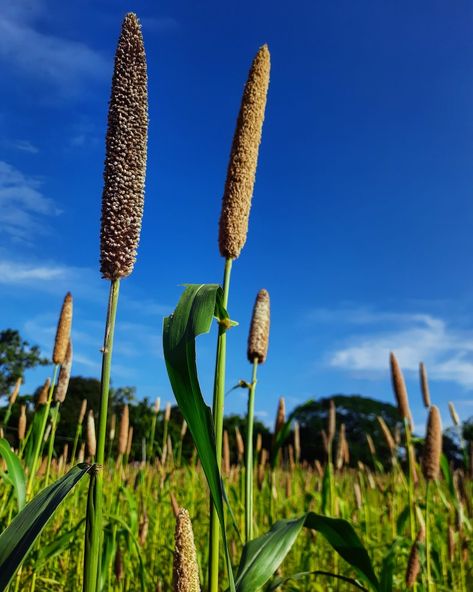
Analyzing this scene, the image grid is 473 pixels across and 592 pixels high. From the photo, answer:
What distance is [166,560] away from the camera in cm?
438

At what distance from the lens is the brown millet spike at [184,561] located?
1210mm

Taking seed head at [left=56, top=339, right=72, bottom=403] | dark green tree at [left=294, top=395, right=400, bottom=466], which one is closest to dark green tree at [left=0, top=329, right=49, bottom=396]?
dark green tree at [left=294, top=395, right=400, bottom=466]

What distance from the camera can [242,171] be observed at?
2.11m

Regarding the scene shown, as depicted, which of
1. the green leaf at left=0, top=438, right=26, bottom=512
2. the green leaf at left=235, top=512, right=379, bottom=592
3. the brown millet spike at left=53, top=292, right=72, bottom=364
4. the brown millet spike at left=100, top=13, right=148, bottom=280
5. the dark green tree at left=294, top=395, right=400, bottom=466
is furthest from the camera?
the dark green tree at left=294, top=395, right=400, bottom=466

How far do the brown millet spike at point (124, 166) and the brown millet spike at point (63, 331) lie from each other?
167cm

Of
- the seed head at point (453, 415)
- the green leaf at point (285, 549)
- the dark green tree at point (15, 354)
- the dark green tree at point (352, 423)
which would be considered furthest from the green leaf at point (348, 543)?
the dark green tree at point (15, 354)

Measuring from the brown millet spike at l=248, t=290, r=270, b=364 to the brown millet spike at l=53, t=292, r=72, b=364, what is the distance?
3.22 feet

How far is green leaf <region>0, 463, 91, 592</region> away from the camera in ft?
3.43

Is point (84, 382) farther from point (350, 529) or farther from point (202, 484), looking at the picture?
point (350, 529)

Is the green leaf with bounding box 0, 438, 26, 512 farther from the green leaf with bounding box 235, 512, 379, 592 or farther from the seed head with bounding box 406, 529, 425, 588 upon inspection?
the seed head with bounding box 406, 529, 425, 588

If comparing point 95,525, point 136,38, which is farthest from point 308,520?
point 136,38

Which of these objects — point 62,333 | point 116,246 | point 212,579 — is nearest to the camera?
point 116,246

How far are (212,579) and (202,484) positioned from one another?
5146 millimetres

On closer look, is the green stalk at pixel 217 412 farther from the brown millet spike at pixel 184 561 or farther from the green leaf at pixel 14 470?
the green leaf at pixel 14 470
